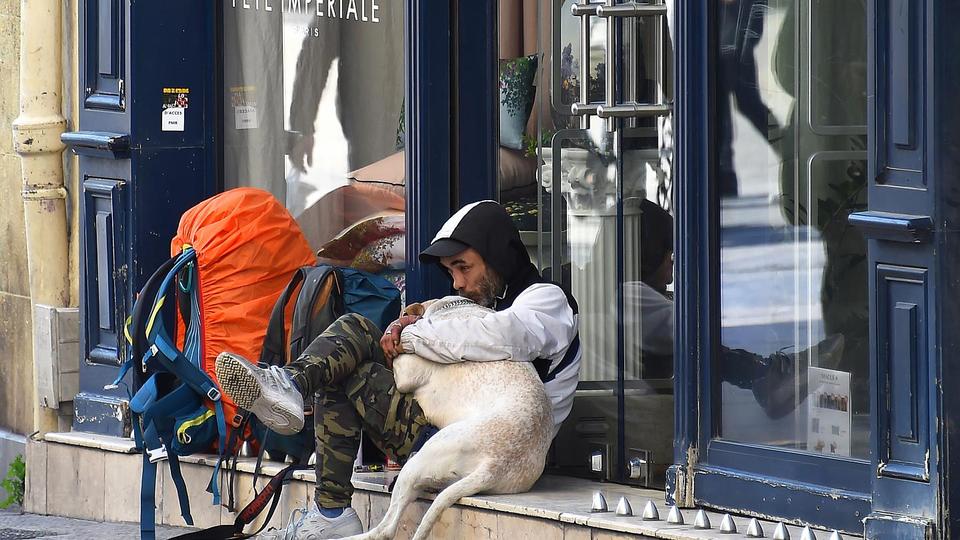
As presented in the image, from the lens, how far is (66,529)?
289 inches

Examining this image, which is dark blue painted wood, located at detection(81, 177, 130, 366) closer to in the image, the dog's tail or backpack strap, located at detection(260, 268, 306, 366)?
backpack strap, located at detection(260, 268, 306, 366)

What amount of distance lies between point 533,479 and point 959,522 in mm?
1568

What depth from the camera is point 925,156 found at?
4.78 meters

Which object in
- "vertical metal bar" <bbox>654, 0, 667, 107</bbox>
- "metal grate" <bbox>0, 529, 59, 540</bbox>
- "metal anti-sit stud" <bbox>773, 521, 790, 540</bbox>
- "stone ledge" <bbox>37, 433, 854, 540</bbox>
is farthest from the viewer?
"metal grate" <bbox>0, 529, 59, 540</bbox>

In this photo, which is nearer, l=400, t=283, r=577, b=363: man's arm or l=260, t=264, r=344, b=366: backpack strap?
l=400, t=283, r=577, b=363: man's arm

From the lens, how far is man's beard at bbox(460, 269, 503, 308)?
611 cm

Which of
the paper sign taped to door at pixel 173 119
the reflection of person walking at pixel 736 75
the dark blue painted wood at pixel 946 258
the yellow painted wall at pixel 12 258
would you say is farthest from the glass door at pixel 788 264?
the yellow painted wall at pixel 12 258

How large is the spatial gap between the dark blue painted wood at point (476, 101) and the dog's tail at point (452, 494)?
1.36m

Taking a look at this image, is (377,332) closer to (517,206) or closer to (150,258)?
(517,206)

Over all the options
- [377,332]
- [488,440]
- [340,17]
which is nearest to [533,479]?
[488,440]

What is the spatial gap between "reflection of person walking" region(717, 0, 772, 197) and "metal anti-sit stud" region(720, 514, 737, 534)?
3.35 feet

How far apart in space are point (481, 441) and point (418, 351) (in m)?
0.39

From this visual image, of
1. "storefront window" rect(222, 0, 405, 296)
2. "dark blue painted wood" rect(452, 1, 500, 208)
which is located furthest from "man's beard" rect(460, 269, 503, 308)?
"storefront window" rect(222, 0, 405, 296)

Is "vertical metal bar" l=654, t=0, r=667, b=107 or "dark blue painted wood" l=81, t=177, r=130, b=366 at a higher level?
"vertical metal bar" l=654, t=0, r=667, b=107
